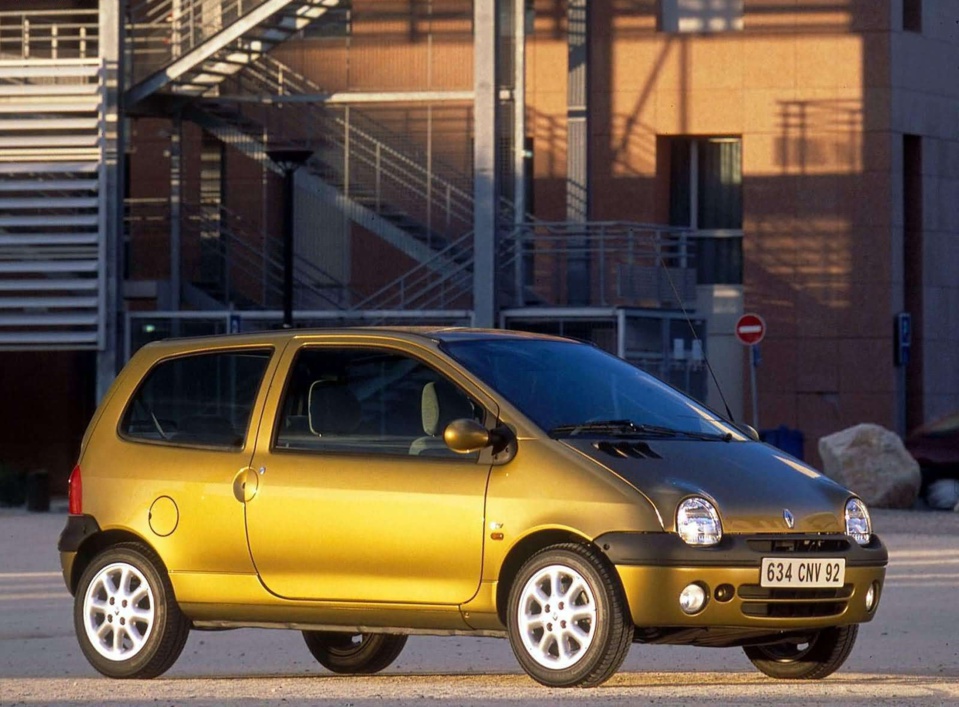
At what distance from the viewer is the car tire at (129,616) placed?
10.8 metres

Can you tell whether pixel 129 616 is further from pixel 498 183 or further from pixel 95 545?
pixel 498 183

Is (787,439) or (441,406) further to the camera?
(787,439)

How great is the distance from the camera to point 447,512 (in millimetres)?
9883

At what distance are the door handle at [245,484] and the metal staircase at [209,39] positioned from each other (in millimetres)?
23255

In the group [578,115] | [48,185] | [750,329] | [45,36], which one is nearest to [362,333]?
[48,185]

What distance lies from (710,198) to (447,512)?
3003 centimetres

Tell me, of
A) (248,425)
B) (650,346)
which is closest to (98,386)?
(650,346)

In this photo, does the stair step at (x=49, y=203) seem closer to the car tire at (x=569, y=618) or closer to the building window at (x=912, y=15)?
the building window at (x=912, y=15)

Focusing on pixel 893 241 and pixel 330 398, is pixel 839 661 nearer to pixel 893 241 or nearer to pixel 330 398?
pixel 330 398

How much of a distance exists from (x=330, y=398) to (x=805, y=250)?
92.9 feet

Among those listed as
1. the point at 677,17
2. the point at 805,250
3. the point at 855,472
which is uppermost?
the point at 677,17

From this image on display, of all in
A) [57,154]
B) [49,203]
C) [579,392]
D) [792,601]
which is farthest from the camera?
[57,154]

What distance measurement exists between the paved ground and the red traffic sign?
15.9 meters

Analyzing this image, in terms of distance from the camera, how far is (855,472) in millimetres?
30547
